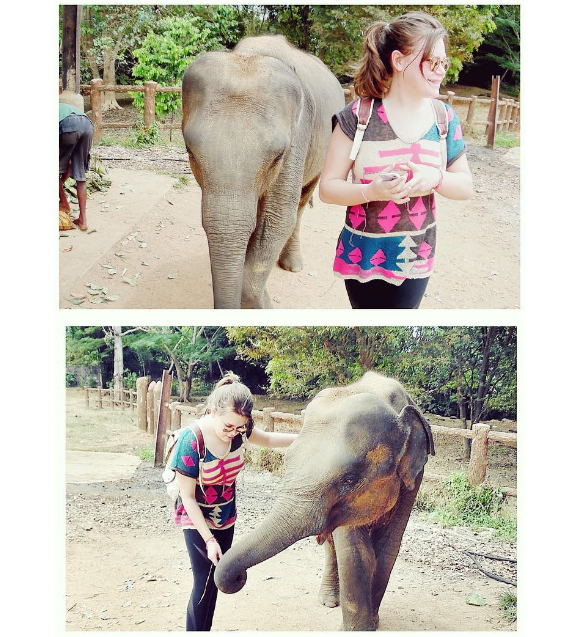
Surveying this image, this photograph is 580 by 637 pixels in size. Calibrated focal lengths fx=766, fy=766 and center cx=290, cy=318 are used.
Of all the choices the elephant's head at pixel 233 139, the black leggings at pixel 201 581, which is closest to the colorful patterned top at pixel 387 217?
the elephant's head at pixel 233 139

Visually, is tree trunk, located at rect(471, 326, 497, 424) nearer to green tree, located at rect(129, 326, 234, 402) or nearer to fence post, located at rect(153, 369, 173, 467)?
green tree, located at rect(129, 326, 234, 402)

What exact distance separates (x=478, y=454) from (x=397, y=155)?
1248 mm

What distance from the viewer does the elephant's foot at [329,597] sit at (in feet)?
9.38

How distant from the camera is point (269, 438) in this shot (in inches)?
104

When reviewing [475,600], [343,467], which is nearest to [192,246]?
[343,467]

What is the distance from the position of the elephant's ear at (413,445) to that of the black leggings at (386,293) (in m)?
0.44

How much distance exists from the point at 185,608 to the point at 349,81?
104 inches

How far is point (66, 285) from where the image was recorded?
348 cm

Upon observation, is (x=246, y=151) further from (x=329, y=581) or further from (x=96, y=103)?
(x=329, y=581)

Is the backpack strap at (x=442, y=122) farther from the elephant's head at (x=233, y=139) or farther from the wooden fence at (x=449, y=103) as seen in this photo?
the wooden fence at (x=449, y=103)

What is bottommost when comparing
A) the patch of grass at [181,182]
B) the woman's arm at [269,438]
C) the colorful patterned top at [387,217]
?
the woman's arm at [269,438]

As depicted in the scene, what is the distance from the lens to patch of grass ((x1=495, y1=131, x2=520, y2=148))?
378 cm

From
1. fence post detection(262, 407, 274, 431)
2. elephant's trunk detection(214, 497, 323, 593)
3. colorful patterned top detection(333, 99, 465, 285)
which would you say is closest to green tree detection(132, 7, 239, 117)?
colorful patterned top detection(333, 99, 465, 285)

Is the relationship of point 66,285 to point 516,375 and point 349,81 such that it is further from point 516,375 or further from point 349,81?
point 516,375
